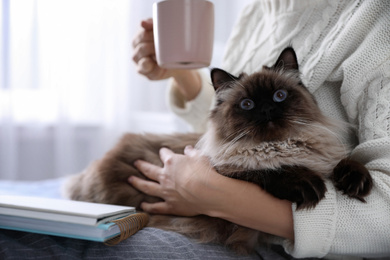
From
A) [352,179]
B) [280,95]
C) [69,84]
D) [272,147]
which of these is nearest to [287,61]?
[280,95]

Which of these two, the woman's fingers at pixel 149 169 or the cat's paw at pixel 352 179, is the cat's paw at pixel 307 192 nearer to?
the cat's paw at pixel 352 179

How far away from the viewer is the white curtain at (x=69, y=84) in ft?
9.34

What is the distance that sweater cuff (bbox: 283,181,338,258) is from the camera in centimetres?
92

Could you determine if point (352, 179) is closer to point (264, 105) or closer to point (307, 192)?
point (307, 192)

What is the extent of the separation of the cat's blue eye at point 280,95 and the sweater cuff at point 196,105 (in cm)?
59

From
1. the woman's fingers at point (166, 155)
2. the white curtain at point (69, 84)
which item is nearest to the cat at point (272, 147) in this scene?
the woman's fingers at point (166, 155)

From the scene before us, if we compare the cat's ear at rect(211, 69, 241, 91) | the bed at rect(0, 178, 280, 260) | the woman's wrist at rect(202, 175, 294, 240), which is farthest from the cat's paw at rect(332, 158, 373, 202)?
the cat's ear at rect(211, 69, 241, 91)

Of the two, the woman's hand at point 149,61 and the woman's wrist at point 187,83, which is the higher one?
the woman's hand at point 149,61

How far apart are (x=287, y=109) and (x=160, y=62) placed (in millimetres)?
408

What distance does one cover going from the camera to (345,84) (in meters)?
1.06

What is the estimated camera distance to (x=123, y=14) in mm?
3031

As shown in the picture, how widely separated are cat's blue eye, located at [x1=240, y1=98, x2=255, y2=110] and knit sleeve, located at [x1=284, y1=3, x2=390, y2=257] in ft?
0.90

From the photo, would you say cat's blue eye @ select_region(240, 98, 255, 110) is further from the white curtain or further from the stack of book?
the white curtain

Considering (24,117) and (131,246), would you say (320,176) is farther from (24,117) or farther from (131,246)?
(24,117)
